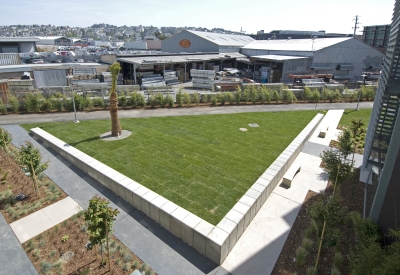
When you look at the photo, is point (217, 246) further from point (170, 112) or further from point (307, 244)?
point (170, 112)

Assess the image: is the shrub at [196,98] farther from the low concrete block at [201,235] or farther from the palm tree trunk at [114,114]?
the low concrete block at [201,235]

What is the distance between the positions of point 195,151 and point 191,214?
434 cm

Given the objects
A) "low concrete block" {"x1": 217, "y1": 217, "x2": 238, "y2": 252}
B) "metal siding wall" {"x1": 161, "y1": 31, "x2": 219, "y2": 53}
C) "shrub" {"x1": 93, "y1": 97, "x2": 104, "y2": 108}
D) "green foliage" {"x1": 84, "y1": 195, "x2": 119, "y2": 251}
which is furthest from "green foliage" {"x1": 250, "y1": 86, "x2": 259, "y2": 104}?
"metal siding wall" {"x1": 161, "y1": 31, "x2": 219, "y2": 53}

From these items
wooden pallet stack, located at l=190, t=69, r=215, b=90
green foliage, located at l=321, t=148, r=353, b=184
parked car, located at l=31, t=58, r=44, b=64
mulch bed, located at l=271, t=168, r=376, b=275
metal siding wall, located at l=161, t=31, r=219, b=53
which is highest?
metal siding wall, located at l=161, t=31, r=219, b=53

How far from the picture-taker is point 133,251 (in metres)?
5.90

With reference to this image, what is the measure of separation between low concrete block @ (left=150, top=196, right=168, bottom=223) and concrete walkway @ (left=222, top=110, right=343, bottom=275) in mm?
2192

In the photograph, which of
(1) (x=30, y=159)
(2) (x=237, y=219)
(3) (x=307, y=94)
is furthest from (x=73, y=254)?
(3) (x=307, y=94)

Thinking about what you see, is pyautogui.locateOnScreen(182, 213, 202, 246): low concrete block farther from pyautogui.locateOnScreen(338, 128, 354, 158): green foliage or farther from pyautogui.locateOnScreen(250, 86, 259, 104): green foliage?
pyautogui.locateOnScreen(250, 86, 259, 104): green foliage

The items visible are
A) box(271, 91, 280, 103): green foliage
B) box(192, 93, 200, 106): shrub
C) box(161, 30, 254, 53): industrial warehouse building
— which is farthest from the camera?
box(161, 30, 254, 53): industrial warehouse building

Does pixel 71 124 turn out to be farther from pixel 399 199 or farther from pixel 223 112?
pixel 399 199

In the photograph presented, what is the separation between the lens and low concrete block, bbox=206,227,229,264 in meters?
5.56

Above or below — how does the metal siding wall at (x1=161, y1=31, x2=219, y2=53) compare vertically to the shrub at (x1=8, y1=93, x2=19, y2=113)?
above

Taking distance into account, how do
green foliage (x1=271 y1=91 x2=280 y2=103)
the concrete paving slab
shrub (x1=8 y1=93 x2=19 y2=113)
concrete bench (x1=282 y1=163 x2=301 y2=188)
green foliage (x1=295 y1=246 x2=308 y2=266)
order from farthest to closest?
green foliage (x1=271 y1=91 x2=280 y2=103) → shrub (x1=8 y1=93 x2=19 y2=113) → concrete bench (x1=282 y1=163 x2=301 y2=188) → green foliage (x1=295 y1=246 x2=308 y2=266) → the concrete paving slab

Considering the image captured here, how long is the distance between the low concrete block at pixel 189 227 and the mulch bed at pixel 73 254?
1188 millimetres
